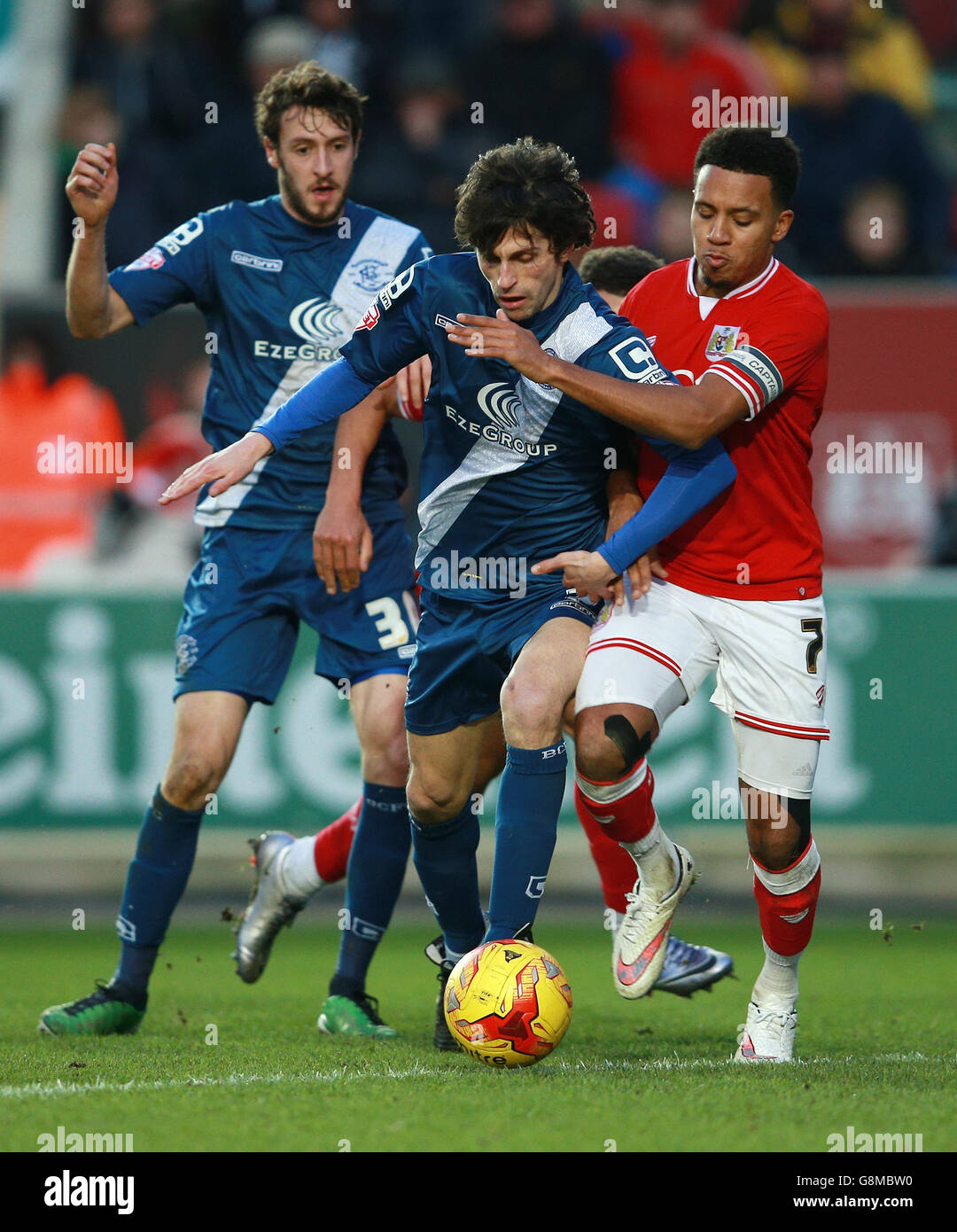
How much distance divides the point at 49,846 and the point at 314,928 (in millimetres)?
1346

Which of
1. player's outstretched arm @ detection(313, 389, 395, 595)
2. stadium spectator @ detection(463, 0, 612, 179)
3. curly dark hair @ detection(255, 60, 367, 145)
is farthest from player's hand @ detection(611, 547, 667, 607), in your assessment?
stadium spectator @ detection(463, 0, 612, 179)

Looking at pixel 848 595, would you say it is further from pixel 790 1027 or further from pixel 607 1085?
pixel 607 1085

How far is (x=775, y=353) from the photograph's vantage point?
466 cm

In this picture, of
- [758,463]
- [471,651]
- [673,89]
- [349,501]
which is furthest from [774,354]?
[673,89]

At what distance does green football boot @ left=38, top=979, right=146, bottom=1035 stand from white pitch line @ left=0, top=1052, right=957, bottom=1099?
2.98ft

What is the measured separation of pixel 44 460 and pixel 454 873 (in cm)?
586

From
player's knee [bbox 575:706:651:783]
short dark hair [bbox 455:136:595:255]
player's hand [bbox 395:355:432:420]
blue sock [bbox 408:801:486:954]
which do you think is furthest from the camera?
player's hand [bbox 395:355:432:420]

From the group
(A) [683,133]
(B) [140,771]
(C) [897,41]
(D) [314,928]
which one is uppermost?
(C) [897,41]

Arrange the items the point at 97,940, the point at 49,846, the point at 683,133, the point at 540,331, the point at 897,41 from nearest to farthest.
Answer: the point at 540,331, the point at 97,940, the point at 49,846, the point at 683,133, the point at 897,41

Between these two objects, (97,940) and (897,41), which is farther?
(897,41)

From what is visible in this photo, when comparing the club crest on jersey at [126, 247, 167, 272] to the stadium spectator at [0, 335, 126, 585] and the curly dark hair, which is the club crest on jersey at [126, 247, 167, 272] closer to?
the curly dark hair

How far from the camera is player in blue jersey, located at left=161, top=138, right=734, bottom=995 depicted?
4.47 meters

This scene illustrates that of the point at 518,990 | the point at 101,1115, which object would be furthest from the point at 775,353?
the point at 101,1115
